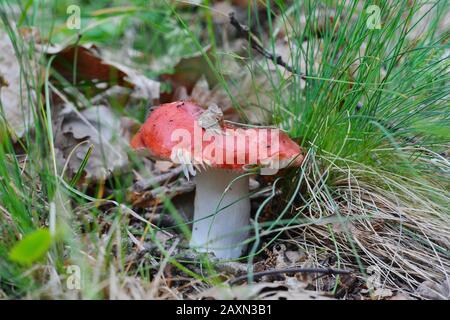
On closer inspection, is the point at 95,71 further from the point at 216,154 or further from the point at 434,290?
the point at 434,290

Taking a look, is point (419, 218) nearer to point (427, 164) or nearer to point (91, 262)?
point (427, 164)

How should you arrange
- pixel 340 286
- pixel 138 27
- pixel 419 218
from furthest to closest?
→ pixel 138 27
pixel 419 218
pixel 340 286

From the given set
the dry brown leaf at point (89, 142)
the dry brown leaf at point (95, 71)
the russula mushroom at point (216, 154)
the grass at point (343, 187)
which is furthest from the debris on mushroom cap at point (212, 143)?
the dry brown leaf at point (95, 71)

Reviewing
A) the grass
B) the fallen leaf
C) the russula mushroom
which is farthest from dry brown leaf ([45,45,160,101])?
the fallen leaf

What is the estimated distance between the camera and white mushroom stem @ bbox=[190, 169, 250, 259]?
1.94m

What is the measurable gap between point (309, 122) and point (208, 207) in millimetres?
561

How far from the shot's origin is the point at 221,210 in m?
1.92

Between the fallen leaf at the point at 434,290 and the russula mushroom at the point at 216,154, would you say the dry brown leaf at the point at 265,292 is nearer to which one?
the russula mushroom at the point at 216,154

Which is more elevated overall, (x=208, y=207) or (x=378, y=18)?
(x=378, y=18)

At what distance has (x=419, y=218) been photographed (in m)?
1.82

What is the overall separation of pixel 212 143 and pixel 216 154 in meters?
0.04

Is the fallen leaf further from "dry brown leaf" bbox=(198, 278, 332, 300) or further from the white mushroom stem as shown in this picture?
the white mushroom stem

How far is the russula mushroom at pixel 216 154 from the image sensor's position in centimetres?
167
